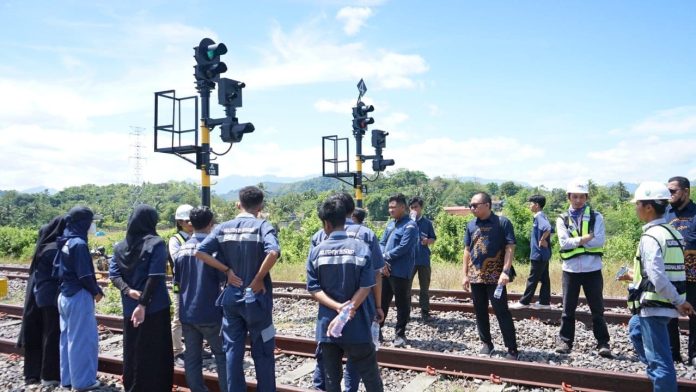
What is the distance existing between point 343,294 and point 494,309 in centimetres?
292

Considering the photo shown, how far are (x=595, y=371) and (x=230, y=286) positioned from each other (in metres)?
3.48

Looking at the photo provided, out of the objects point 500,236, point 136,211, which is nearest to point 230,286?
point 136,211

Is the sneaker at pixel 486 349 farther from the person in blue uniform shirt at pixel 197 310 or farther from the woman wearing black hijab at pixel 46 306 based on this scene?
the woman wearing black hijab at pixel 46 306

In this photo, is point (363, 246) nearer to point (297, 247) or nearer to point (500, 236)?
point (500, 236)

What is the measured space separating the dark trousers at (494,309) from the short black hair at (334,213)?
2.75 metres

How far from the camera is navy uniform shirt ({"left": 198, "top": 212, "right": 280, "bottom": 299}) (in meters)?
4.58

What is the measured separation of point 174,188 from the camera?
12450cm

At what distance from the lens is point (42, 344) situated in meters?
6.06

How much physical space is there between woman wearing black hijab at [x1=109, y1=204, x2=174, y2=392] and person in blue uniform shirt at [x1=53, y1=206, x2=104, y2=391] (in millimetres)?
545

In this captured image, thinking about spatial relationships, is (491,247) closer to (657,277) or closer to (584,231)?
(584,231)

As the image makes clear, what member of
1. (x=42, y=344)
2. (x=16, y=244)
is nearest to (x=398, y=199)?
(x=42, y=344)

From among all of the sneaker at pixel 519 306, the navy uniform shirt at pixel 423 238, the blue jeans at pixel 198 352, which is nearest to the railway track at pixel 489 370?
the blue jeans at pixel 198 352

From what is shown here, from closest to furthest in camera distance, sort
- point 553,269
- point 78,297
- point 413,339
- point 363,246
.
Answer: point 363,246, point 78,297, point 413,339, point 553,269

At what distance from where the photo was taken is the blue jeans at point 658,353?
4.25 meters
